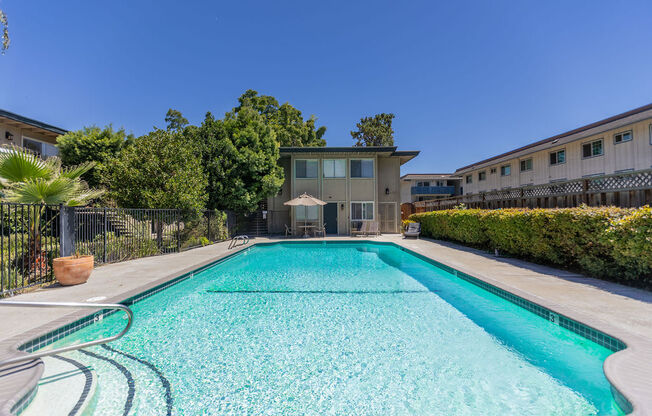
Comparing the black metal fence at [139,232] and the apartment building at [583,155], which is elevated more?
the apartment building at [583,155]

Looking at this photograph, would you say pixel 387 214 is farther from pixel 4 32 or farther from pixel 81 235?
pixel 4 32

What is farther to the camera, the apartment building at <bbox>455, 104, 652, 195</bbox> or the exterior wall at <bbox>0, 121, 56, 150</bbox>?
the exterior wall at <bbox>0, 121, 56, 150</bbox>

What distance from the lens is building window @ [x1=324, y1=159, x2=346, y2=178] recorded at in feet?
57.5

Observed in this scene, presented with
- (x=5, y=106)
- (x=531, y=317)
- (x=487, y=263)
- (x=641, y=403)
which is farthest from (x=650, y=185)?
(x=5, y=106)

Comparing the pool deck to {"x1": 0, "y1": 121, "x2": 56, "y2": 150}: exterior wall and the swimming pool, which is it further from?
{"x1": 0, "y1": 121, "x2": 56, "y2": 150}: exterior wall

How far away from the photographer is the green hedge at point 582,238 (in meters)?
4.66

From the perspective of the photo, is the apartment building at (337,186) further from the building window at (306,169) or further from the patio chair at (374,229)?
the patio chair at (374,229)

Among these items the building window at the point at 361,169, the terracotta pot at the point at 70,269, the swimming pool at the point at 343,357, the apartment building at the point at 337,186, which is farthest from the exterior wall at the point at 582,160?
the terracotta pot at the point at 70,269

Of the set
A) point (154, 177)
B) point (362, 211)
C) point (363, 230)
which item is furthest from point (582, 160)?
point (154, 177)

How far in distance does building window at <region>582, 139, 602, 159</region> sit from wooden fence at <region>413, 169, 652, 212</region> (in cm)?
769

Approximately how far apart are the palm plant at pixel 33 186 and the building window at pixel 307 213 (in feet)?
39.5

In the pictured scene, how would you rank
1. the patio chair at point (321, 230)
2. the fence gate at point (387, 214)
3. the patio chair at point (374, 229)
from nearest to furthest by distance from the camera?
the patio chair at point (374, 229)
the patio chair at point (321, 230)
the fence gate at point (387, 214)

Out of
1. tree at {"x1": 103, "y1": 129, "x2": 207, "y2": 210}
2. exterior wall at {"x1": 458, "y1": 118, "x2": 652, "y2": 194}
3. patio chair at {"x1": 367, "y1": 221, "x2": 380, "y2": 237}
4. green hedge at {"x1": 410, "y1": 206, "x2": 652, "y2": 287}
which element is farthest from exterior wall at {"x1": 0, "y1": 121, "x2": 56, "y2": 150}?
exterior wall at {"x1": 458, "y1": 118, "x2": 652, "y2": 194}

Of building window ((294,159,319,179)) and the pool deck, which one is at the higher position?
building window ((294,159,319,179))
